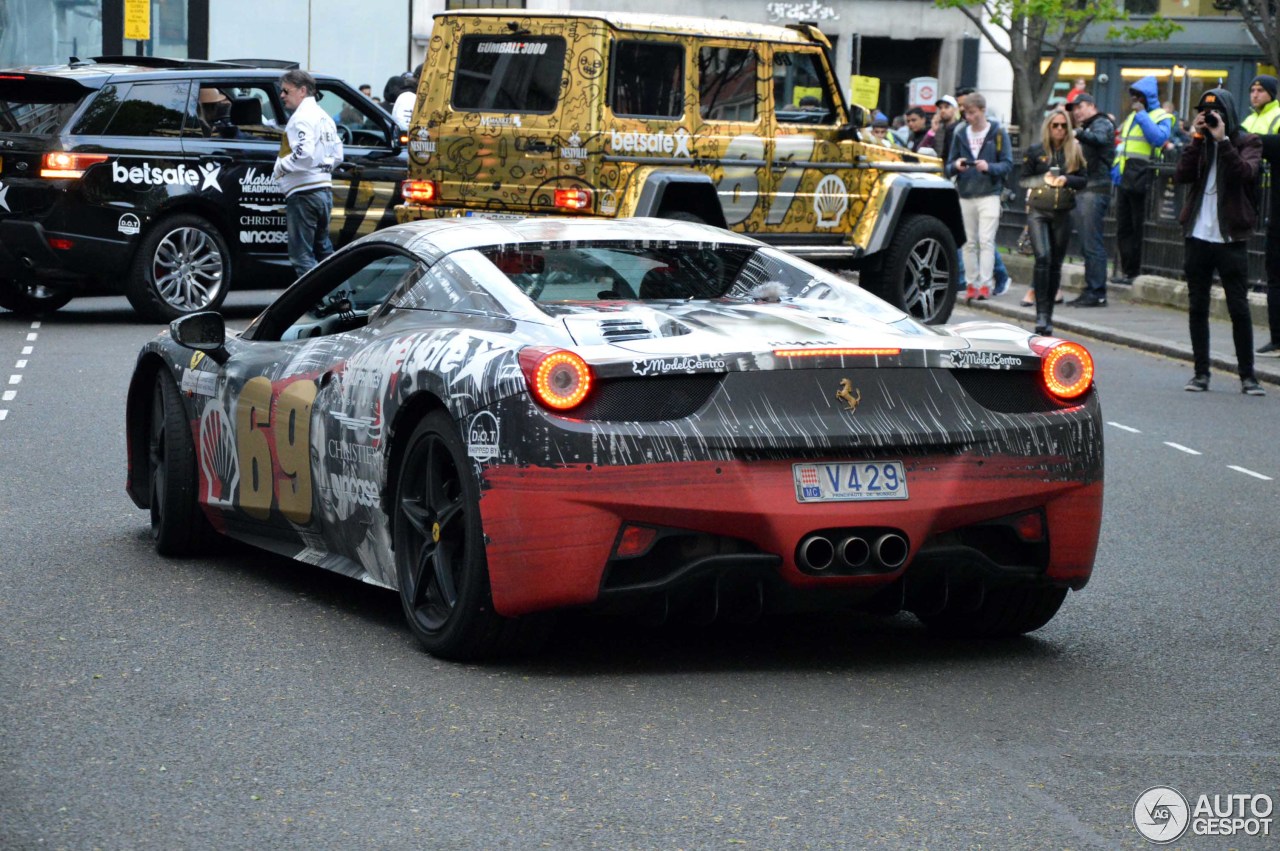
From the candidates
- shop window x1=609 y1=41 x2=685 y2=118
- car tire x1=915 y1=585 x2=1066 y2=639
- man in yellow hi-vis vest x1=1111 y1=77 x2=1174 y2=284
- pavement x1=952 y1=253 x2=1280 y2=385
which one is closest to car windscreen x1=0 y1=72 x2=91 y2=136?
shop window x1=609 y1=41 x2=685 y2=118

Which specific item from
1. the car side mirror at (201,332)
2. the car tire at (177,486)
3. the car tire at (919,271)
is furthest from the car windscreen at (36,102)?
the car side mirror at (201,332)

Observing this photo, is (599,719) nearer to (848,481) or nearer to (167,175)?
(848,481)

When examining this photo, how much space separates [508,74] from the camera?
1496cm

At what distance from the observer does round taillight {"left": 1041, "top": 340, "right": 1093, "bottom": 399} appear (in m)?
5.85

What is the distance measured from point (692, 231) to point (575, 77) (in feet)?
26.4

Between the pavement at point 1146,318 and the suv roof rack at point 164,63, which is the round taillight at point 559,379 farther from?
the suv roof rack at point 164,63

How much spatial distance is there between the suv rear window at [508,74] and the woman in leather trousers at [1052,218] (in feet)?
15.9

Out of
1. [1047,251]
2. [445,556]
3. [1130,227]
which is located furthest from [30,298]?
[445,556]

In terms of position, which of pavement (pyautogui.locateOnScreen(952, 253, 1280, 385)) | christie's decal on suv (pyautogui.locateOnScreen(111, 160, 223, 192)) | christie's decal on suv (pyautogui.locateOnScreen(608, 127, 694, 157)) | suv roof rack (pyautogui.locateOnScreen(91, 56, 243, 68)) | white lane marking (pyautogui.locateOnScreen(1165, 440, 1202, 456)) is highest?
suv roof rack (pyautogui.locateOnScreen(91, 56, 243, 68))

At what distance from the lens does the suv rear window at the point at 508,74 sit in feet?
48.4

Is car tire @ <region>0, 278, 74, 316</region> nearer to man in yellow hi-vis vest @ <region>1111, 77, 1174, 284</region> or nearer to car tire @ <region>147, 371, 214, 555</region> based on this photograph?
car tire @ <region>147, 371, 214, 555</region>

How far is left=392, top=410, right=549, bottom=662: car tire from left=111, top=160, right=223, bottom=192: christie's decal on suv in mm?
10740

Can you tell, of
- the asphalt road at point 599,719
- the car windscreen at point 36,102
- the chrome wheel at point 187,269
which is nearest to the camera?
the asphalt road at point 599,719

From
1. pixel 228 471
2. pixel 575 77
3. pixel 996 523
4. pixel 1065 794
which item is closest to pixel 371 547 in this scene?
pixel 228 471
